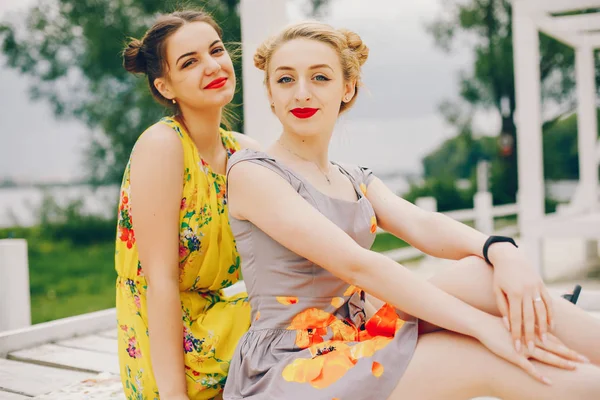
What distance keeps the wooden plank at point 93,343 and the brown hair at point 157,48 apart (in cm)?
154

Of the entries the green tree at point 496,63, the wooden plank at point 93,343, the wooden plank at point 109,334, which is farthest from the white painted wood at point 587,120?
the green tree at point 496,63

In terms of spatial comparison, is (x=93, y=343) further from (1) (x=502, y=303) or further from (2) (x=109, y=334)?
(1) (x=502, y=303)

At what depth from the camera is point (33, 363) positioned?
3.06m

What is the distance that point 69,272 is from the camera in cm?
1142

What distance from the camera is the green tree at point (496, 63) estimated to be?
1459cm

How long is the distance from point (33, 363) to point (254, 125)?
1.56 m

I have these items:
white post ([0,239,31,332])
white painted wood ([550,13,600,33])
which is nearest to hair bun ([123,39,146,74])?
white post ([0,239,31,332])

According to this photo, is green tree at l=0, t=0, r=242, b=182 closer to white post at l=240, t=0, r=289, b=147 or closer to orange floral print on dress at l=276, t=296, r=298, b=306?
white post at l=240, t=0, r=289, b=147

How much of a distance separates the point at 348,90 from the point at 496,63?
14276 millimetres

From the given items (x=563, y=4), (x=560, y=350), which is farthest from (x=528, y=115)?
(x=560, y=350)

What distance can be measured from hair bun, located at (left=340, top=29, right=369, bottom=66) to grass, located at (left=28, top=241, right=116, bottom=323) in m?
9.12

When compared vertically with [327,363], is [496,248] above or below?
above

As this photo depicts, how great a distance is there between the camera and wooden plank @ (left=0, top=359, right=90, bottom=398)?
2.67m

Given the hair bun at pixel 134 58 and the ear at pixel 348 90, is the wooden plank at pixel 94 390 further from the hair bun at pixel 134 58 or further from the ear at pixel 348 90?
the ear at pixel 348 90
